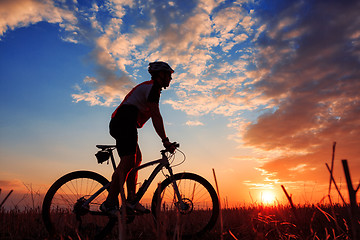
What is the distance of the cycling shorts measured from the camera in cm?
450

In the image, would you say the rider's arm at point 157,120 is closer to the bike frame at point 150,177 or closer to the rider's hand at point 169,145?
the rider's hand at point 169,145

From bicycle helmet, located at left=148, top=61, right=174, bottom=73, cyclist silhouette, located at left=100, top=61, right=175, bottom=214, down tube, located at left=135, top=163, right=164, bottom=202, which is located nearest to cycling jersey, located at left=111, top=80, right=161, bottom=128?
cyclist silhouette, located at left=100, top=61, right=175, bottom=214

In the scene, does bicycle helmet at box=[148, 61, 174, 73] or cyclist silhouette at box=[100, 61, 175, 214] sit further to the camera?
bicycle helmet at box=[148, 61, 174, 73]

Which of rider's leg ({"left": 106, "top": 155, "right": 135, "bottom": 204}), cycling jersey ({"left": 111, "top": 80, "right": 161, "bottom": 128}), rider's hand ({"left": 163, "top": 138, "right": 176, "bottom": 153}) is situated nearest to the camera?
rider's leg ({"left": 106, "top": 155, "right": 135, "bottom": 204})

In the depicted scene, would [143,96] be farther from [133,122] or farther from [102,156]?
[102,156]

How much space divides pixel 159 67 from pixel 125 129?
122 centimetres

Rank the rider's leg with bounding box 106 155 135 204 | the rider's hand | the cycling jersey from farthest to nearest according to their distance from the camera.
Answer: the rider's hand
the cycling jersey
the rider's leg with bounding box 106 155 135 204

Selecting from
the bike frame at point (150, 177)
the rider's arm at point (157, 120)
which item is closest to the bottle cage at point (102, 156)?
the bike frame at point (150, 177)

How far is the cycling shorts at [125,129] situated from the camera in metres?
4.50

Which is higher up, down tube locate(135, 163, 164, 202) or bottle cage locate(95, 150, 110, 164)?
bottle cage locate(95, 150, 110, 164)

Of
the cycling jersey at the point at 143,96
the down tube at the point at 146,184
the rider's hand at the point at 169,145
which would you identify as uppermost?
the cycling jersey at the point at 143,96

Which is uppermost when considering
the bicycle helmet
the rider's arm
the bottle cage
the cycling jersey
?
the bicycle helmet

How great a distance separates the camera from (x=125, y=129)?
14.8ft

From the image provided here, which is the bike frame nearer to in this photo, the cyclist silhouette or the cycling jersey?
the cyclist silhouette
